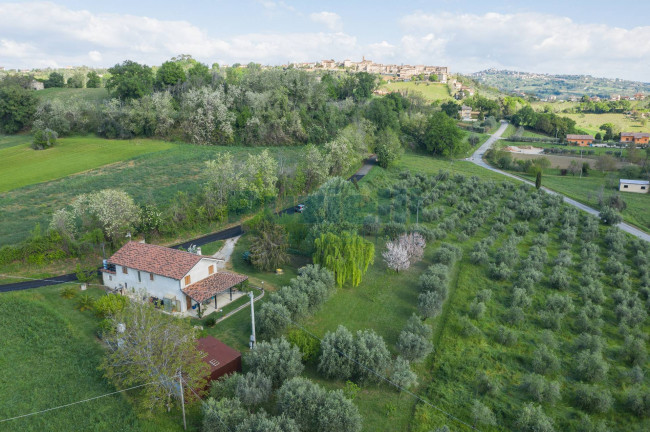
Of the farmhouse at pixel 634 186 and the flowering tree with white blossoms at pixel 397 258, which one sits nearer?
the flowering tree with white blossoms at pixel 397 258

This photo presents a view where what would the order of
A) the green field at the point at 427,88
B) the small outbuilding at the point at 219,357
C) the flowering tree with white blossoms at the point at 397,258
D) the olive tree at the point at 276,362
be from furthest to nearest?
the green field at the point at 427,88 < the flowering tree with white blossoms at the point at 397,258 < the small outbuilding at the point at 219,357 < the olive tree at the point at 276,362

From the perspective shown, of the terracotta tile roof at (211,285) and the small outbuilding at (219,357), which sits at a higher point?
the terracotta tile roof at (211,285)

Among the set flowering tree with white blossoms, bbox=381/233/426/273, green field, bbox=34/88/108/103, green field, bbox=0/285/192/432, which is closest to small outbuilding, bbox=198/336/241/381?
green field, bbox=0/285/192/432

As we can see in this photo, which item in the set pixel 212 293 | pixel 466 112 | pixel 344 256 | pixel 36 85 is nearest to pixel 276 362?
pixel 212 293

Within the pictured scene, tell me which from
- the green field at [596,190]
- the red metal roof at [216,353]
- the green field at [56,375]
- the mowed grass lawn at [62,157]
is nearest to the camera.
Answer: the green field at [56,375]

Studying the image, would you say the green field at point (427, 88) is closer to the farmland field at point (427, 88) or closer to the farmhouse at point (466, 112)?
the farmland field at point (427, 88)

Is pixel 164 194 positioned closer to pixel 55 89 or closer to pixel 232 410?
pixel 232 410

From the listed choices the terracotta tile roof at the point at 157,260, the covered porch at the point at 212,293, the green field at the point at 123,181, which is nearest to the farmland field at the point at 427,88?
the green field at the point at 123,181

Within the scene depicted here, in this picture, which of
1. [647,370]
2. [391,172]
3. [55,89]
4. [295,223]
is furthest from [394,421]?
[55,89]
